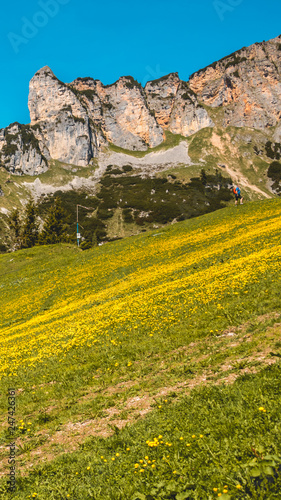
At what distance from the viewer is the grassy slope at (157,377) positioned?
21.5 ft

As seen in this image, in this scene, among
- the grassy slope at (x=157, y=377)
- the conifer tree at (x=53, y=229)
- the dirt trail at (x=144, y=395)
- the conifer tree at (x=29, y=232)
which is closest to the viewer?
the grassy slope at (x=157, y=377)

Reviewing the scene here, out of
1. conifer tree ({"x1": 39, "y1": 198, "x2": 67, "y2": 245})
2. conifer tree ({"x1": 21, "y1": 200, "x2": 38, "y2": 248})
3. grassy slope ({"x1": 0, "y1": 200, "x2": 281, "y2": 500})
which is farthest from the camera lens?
conifer tree ({"x1": 21, "y1": 200, "x2": 38, "y2": 248})

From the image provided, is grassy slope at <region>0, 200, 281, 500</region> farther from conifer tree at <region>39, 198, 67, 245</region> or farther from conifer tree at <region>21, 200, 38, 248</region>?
conifer tree at <region>21, 200, 38, 248</region>

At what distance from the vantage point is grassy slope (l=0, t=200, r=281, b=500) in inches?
258

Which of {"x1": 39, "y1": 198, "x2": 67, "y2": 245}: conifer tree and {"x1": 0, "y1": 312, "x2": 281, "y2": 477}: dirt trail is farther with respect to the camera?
{"x1": 39, "y1": 198, "x2": 67, "y2": 245}: conifer tree

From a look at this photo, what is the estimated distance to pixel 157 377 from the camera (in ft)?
38.5

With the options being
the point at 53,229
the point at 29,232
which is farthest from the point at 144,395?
the point at 29,232

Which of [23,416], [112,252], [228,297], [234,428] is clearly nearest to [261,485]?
[234,428]

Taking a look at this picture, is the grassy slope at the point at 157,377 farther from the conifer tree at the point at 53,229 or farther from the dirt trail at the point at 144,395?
the conifer tree at the point at 53,229

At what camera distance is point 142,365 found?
13445mm

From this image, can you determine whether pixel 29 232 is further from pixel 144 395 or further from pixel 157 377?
pixel 144 395

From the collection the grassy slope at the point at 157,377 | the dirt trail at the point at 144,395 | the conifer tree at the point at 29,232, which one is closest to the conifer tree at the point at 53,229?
the conifer tree at the point at 29,232

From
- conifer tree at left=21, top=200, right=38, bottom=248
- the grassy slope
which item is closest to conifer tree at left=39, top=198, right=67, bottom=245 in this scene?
conifer tree at left=21, top=200, right=38, bottom=248

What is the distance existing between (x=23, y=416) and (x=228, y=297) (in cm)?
1063
